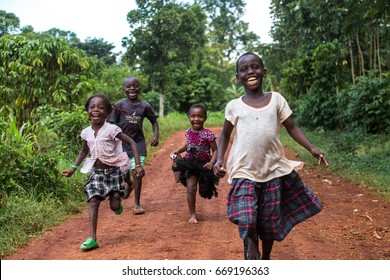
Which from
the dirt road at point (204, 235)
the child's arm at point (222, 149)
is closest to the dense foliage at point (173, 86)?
the dirt road at point (204, 235)

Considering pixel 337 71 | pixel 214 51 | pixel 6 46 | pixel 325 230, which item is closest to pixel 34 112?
pixel 6 46

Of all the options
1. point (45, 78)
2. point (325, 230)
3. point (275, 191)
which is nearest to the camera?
point (275, 191)

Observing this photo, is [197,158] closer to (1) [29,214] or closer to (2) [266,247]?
(1) [29,214]

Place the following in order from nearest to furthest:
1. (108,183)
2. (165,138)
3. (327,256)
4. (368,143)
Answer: (327,256)
(108,183)
(368,143)
(165,138)

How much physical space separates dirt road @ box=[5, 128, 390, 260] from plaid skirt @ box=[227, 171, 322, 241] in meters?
0.70

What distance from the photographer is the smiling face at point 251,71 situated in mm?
3840

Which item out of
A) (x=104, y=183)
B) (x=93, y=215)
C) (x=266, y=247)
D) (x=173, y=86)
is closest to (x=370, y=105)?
(x=104, y=183)

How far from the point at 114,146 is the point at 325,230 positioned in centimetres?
243

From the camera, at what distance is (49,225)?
590 cm

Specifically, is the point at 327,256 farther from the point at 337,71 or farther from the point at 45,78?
the point at 337,71

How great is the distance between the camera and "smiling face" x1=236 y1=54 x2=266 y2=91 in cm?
384

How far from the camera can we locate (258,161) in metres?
3.79

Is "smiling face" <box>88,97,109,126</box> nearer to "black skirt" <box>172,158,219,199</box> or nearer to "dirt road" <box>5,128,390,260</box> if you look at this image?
"dirt road" <box>5,128,390,260</box>

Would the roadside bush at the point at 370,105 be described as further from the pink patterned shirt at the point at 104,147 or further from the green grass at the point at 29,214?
the pink patterned shirt at the point at 104,147
